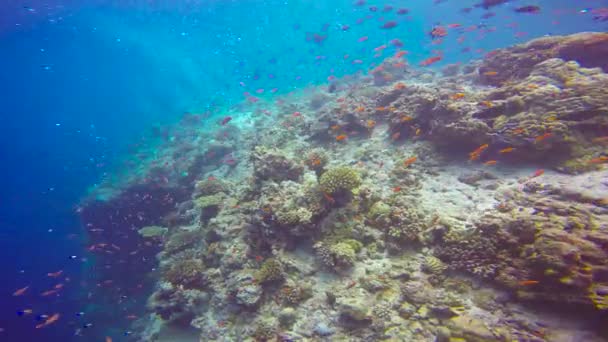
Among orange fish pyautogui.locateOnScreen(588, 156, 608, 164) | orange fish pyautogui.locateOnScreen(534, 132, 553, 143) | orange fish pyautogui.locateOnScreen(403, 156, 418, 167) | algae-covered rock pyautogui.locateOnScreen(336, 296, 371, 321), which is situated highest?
orange fish pyautogui.locateOnScreen(403, 156, 418, 167)

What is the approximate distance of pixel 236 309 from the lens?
7266 millimetres

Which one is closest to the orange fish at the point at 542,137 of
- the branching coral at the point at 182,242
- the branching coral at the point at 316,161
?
the branching coral at the point at 316,161

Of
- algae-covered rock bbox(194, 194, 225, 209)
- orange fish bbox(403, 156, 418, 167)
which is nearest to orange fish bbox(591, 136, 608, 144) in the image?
orange fish bbox(403, 156, 418, 167)

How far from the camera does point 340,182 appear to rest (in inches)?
282

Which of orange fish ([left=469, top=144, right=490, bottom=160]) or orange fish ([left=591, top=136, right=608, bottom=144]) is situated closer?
orange fish ([left=591, top=136, right=608, bottom=144])

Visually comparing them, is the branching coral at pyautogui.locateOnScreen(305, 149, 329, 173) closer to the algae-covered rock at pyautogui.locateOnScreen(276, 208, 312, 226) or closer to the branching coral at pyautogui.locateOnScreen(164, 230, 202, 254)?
the algae-covered rock at pyautogui.locateOnScreen(276, 208, 312, 226)

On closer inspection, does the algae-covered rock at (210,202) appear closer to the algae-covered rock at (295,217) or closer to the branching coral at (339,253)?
the algae-covered rock at (295,217)

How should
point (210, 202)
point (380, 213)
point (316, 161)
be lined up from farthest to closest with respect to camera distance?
point (210, 202)
point (316, 161)
point (380, 213)

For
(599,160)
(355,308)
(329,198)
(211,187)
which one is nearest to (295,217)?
(329,198)

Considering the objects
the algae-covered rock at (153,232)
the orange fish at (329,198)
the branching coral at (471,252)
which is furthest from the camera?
the algae-covered rock at (153,232)

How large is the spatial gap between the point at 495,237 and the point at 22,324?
29.0m

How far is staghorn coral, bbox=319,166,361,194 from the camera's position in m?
7.16

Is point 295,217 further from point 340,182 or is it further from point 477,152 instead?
point 477,152

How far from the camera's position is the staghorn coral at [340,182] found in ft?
23.5
